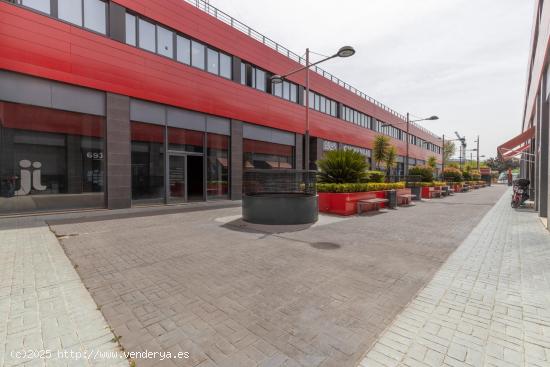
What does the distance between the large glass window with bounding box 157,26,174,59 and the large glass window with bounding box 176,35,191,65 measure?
1.30 feet

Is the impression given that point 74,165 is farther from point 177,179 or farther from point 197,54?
point 197,54

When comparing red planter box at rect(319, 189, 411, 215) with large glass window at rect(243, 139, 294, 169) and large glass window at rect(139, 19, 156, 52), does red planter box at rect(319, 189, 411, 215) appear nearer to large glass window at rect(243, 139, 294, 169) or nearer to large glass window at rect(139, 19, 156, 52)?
large glass window at rect(243, 139, 294, 169)

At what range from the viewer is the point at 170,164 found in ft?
47.3

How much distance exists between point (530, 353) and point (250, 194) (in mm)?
8312

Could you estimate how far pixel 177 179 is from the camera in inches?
583

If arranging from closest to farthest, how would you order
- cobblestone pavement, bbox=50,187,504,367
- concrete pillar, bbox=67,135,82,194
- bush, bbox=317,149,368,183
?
cobblestone pavement, bbox=50,187,504,367, concrete pillar, bbox=67,135,82,194, bush, bbox=317,149,368,183

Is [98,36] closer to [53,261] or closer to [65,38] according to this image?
[65,38]

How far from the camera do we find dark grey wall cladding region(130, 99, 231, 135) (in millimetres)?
12906

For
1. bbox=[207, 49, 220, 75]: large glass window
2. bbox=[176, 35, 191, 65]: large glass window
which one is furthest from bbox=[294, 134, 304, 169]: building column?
bbox=[176, 35, 191, 65]: large glass window

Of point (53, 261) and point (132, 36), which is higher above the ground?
point (132, 36)

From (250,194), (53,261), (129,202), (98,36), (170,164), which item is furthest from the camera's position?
(170,164)

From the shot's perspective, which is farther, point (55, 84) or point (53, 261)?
point (55, 84)

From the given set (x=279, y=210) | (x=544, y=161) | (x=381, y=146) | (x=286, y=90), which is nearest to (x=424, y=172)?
(x=381, y=146)

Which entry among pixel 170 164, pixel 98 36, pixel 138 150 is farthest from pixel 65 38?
pixel 170 164
